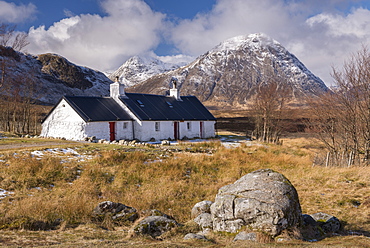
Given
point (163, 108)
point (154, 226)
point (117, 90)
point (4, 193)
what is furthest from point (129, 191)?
point (163, 108)

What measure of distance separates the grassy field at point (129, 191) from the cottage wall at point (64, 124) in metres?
8.58

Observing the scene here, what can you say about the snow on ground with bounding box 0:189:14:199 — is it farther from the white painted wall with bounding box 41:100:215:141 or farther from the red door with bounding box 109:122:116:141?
the red door with bounding box 109:122:116:141

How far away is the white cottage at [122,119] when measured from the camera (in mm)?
31775

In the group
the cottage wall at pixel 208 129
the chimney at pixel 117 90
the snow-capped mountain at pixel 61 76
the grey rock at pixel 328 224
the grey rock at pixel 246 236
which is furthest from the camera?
the snow-capped mountain at pixel 61 76

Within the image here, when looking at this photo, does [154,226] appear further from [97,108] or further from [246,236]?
[97,108]

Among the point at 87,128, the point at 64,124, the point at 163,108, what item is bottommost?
the point at 87,128

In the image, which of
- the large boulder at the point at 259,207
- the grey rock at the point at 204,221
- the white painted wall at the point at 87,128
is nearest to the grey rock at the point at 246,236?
the large boulder at the point at 259,207

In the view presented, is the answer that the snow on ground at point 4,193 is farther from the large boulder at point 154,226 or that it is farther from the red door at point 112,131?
the red door at point 112,131

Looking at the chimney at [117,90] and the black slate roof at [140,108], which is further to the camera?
the chimney at [117,90]

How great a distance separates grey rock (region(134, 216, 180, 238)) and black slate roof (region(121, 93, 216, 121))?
83.9 ft

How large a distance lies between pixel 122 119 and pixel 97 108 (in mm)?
3093

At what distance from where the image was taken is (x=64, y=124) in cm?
3259

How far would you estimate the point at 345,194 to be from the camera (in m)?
13.6

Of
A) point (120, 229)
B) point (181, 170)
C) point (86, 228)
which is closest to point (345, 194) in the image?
point (181, 170)
